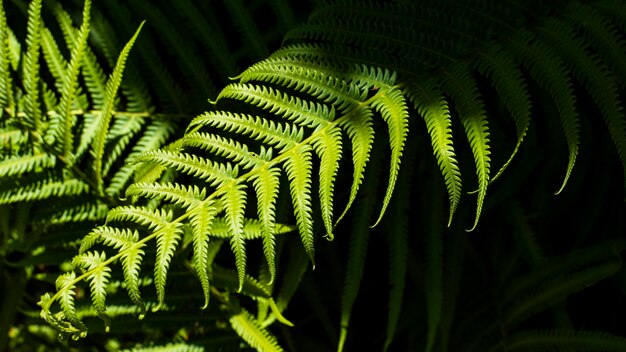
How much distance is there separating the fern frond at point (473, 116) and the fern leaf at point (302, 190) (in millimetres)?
272

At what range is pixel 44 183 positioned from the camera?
1598mm

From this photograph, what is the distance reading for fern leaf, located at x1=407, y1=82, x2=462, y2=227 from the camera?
1.22 metres

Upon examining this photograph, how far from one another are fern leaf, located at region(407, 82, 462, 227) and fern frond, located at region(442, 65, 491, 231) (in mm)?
33

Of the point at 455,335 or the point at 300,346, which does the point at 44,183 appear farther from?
the point at 455,335

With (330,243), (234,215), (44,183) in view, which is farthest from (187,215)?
(330,243)

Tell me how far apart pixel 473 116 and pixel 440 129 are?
8cm

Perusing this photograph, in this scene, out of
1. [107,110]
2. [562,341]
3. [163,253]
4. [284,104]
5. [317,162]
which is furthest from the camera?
[317,162]

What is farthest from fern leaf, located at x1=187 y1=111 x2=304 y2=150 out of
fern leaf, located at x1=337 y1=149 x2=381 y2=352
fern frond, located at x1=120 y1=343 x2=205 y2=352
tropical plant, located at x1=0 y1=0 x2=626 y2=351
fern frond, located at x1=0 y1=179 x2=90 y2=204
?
fern frond, located at x1=120 y1=343 x2=205 y2=352

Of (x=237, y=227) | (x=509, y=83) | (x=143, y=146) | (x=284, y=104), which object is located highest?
(x=509, y=83)

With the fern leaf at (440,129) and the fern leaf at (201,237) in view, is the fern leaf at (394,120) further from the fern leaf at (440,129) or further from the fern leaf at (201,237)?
the fern leaf at (201,237)

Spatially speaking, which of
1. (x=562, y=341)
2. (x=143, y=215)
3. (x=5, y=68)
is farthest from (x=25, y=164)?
(x=562, y=341)

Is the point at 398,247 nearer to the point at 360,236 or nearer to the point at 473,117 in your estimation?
the point at 360,236

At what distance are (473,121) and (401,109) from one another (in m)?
0.13

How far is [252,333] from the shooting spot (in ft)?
5.26
